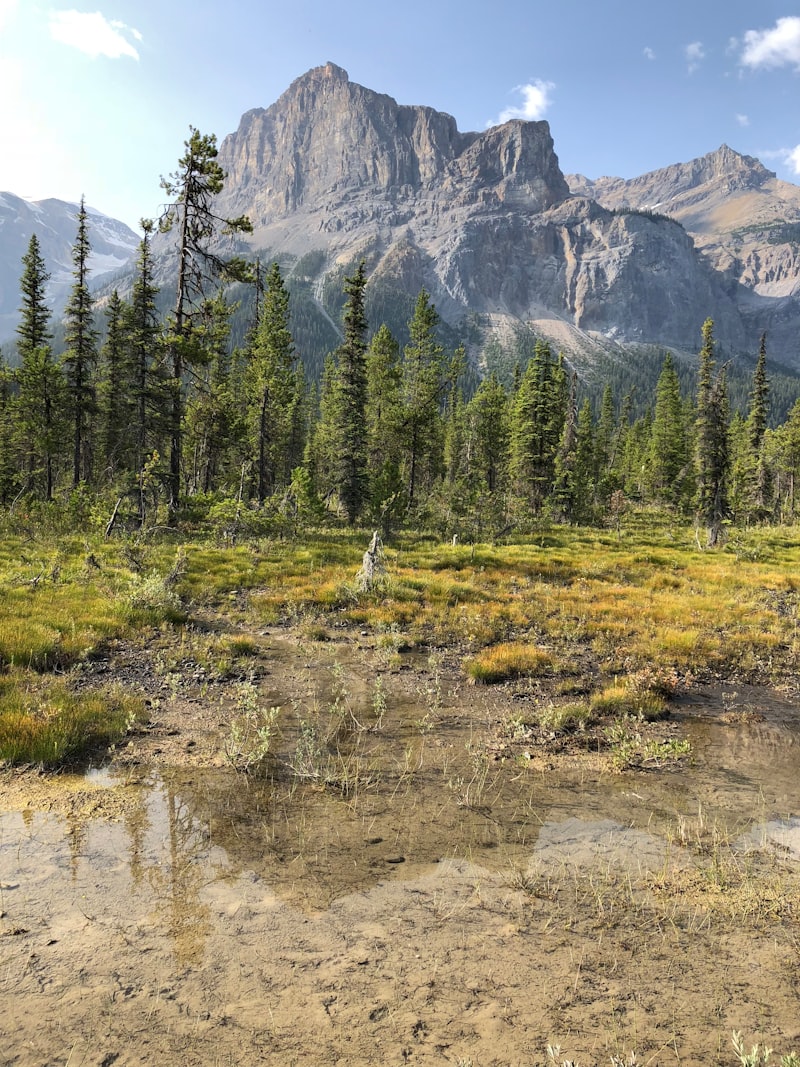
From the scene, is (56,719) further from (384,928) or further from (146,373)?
(146,373)

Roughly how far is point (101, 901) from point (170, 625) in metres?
8.32

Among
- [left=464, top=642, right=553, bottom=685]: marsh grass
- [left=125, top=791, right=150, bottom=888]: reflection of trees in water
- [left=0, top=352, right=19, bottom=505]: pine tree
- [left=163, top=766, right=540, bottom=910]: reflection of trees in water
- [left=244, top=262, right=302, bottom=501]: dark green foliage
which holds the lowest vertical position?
[left=163, top=766, right=540, bottom=910]: reflection of trees in water

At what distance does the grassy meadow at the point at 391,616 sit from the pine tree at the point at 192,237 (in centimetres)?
739

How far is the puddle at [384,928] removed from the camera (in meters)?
3.32

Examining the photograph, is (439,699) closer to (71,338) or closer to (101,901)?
(101,901)

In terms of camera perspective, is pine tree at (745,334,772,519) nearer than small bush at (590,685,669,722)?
No

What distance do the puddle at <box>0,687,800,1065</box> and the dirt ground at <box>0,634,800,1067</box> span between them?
0.02 meters

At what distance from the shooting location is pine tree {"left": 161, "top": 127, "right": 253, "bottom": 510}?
70.8ft

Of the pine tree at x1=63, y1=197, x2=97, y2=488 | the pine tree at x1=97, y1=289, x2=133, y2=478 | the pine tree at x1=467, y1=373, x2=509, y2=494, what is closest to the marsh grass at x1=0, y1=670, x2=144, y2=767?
the pine tree at x1=63, y1=197, x2=97, y2=488

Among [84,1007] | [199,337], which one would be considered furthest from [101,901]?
[199,337]

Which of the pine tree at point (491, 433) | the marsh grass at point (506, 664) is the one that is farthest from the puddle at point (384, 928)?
the pine tree at point (491, 433)

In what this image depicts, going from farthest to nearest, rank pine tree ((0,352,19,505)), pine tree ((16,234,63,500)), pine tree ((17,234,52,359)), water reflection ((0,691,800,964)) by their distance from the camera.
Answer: pine tree ((17,234,52,359))
pine tree ((16,234,63,500))
pine tree ((0,352,19,505))
water reflection ((0,691,800,964))

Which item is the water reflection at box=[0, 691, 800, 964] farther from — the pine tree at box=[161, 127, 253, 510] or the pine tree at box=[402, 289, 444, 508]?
the pine tree at box=[402, 289, 444, 508]

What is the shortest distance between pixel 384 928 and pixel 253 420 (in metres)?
36.3
